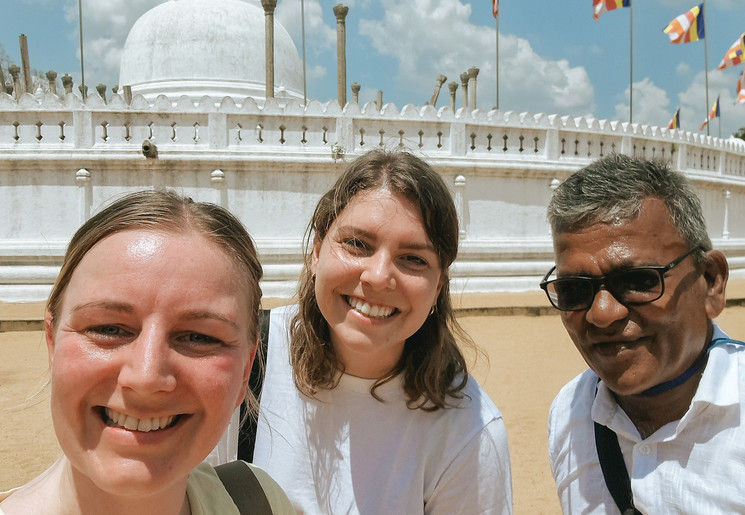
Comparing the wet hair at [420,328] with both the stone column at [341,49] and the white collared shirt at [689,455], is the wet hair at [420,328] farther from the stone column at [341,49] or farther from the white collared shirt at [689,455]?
the stone column at [341,49]

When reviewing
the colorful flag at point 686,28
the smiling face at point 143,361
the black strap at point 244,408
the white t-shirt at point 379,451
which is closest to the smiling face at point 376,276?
the white t-shirt at point 379,451

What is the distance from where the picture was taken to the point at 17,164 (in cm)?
1046

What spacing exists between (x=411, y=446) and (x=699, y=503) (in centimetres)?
87

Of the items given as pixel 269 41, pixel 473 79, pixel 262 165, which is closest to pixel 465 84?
pixel 473 79

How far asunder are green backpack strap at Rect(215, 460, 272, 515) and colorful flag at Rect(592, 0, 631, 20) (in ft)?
54.4

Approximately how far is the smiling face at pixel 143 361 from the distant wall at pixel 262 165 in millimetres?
8934

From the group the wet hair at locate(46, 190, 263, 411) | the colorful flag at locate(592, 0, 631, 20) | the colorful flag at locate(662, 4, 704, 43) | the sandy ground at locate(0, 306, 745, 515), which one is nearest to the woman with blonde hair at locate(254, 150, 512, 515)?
the wet hair at locate(46, 190, 263, 411)

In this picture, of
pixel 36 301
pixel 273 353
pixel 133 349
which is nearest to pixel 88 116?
pixel 36 301

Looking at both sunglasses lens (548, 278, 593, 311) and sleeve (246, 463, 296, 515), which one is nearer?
sleeve (246, 463, 296, 515)

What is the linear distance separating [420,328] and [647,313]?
30.8 inches

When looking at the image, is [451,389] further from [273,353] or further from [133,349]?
[133,349]

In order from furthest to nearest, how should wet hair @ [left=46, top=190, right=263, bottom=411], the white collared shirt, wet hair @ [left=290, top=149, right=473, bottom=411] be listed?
wet hair @ [left=290, top=149, right=473, bottom=411]
the white collared shirt
wet hair @ [left=46, top=190, right=263, bottom=411]

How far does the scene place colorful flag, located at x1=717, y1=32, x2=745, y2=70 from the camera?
56.7 ft

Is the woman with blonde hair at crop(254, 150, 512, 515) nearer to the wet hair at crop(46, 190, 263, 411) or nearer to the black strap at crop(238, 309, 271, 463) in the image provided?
the black strap at crop(238, 309, 271, 463)
